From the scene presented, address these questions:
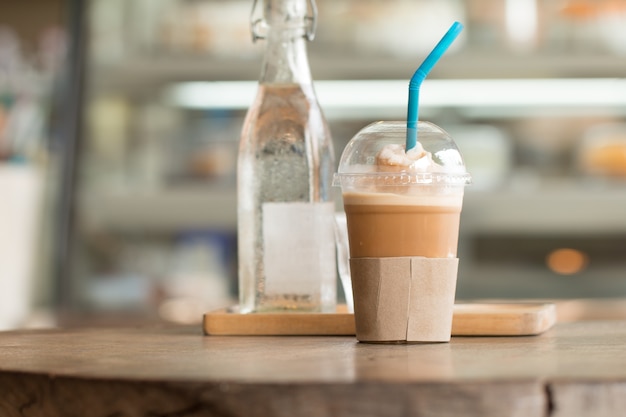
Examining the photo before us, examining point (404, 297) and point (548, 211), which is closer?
point (404, 297)

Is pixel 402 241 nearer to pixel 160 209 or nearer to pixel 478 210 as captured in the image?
pixel 478 210

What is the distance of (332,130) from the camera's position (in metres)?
3.21

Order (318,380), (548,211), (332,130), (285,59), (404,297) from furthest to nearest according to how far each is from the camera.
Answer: (332,130), (548,211), (285,59), (404,297), (318,380)

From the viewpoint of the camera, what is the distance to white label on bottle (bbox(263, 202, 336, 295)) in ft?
3.82

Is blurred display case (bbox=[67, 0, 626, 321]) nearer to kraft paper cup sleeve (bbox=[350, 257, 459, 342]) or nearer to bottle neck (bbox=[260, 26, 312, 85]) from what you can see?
bottle neck (bbox=[260, 26, 312, 85])

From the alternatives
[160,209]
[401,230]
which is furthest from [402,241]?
[160,209]

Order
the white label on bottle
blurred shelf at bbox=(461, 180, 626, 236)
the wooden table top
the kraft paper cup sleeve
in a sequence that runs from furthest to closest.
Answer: blurred shelf at bbox=(461, 180, 626, 236) < the white label on bottle < the kraft paper cup sleeve < the wooden table top

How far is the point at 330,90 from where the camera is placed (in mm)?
3178

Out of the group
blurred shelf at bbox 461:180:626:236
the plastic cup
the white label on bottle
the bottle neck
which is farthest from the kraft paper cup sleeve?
blurred shelf at bbox 461:180:626:236

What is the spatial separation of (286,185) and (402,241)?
0.81 ft

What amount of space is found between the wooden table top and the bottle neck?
15.8 inches

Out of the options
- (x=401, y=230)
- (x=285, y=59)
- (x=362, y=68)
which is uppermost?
(x=362, y=68)

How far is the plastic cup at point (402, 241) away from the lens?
968mm

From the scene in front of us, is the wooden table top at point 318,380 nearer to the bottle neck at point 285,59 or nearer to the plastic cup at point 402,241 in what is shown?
the plastic cup at point 402,241
